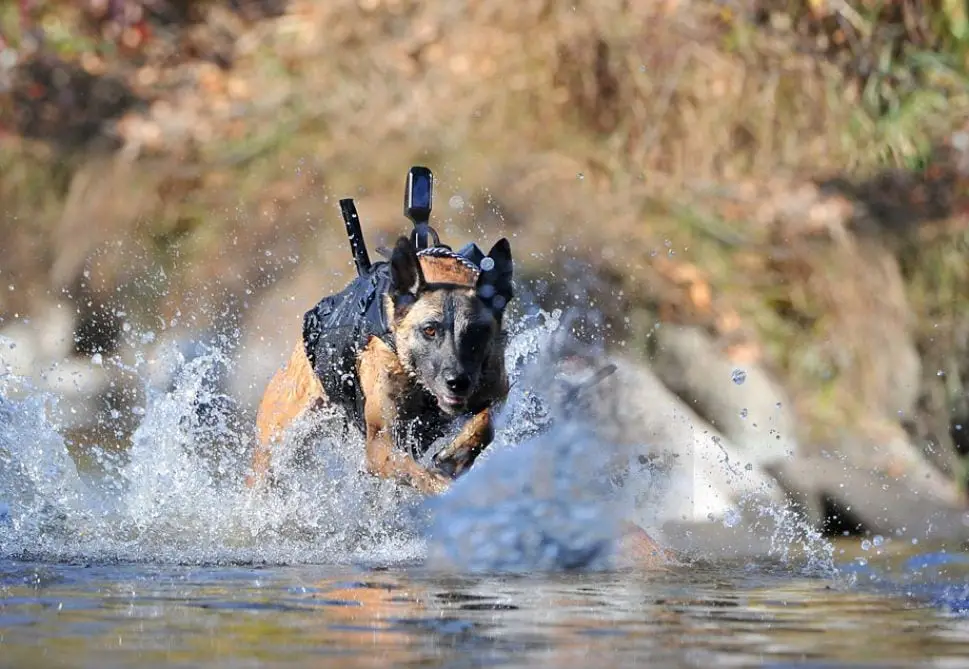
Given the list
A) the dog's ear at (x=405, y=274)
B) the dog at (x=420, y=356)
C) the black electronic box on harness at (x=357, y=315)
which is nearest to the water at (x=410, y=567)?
the dog at (x=420, y=356)

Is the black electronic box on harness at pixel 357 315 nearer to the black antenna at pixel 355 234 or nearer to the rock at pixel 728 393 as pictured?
the black antenna at pixel 355 234

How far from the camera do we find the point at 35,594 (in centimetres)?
465

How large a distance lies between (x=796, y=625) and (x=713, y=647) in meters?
0.56

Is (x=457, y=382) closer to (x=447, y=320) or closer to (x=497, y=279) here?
(x=447, y=320)

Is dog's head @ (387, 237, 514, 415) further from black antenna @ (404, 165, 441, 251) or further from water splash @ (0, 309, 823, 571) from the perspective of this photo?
water splash @ (0, 309, 823, 571)

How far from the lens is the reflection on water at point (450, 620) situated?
366 centimetres

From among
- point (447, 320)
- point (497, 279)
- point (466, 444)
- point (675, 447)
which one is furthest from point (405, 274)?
point (675, 447)

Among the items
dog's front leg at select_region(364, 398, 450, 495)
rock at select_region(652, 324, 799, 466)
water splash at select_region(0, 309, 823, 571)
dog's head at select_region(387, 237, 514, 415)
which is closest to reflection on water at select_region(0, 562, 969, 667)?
water splash at select_region(0, 309, 823, 571)

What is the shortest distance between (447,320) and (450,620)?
7.25 feet

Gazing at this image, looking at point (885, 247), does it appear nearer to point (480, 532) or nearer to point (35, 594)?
point (480, 532)

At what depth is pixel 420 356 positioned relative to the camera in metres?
6.36

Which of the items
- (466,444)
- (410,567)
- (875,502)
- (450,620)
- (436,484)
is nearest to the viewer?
(450,620)

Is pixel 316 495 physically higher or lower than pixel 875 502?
higher

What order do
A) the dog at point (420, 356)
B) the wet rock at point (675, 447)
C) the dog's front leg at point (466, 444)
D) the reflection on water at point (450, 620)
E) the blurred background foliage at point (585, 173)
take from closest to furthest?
the reflection on water at point (450, 620), the dog at point (420, 356), the dog's front leg at point (466, 444), the wet rock at point (675, 447), the blurred background foliage at point (585, 173)
